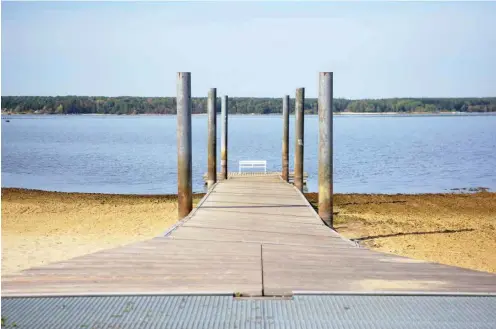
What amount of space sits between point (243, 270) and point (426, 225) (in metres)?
9.47

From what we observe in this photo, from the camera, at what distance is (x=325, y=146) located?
10805 mm

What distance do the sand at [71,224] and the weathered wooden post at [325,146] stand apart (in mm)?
3642

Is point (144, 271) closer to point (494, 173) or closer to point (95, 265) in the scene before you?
point (95, 265)

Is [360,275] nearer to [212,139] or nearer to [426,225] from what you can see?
[426,225]

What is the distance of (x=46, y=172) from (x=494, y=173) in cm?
2137

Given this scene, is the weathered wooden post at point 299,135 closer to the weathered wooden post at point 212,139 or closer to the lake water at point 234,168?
the weathered wooden post at point 212,139

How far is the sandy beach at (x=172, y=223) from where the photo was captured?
1163 cm

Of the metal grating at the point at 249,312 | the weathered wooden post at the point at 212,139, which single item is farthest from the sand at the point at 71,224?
the metal grating at the point at 249,312

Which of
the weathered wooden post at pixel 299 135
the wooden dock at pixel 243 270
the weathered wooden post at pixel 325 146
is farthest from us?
the weathered wooden post at pixel 299 135

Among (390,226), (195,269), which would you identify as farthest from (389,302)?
(390,226)

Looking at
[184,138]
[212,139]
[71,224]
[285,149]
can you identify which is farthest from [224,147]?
[184,138]

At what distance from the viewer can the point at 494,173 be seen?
3528cm

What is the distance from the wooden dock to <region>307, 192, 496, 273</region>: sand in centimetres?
336

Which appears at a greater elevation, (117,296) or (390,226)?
(117,296)
